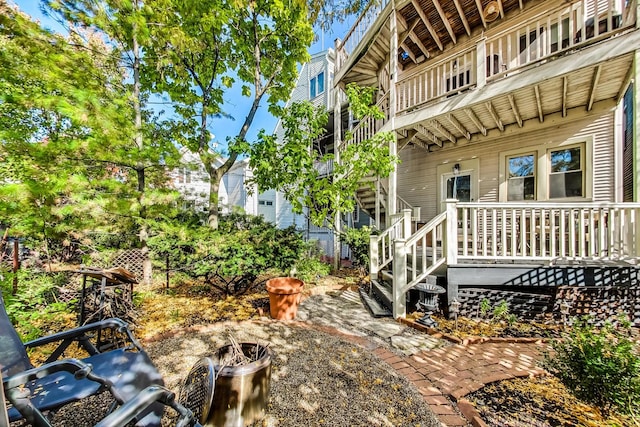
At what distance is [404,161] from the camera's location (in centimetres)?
850

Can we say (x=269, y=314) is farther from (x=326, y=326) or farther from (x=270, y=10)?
(x=270, y=10)

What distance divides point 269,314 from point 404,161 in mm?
6437

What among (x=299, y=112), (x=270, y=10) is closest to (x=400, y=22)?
(x=270, y=10)

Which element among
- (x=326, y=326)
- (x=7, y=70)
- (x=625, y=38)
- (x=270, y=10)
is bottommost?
(x=326, y=326)

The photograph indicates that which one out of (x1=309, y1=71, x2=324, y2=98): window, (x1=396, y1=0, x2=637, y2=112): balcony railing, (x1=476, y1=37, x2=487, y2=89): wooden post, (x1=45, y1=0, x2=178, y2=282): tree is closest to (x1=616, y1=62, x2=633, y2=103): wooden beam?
(x1=396, y1=0, x2=637, y2=112): balcony railing

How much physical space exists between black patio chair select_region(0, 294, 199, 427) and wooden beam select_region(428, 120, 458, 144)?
629 cm

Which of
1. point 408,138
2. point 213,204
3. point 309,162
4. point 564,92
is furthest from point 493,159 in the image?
point 213,204

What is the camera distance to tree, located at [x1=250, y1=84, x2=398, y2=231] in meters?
5.34

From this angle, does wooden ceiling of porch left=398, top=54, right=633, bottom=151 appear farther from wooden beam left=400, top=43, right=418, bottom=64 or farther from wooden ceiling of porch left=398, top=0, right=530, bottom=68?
wooden beam left=400, top=43, right=418, bottom=64

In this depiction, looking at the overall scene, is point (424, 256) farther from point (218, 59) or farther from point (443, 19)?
point (218, 59)

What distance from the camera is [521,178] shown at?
6195 mm

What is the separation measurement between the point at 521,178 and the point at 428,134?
2399 millimetres

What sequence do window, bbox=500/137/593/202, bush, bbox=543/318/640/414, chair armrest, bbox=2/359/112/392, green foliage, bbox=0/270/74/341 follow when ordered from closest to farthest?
chair armrest, bbox=2/359/112/392
bush, bbox=543/318/640/414
green foliage, bbox=0/270/74/341
window, bbox=500/137/593/202

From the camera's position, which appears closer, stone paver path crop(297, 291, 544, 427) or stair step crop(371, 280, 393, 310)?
stone paver path crop(297, 291, 544, 427)
